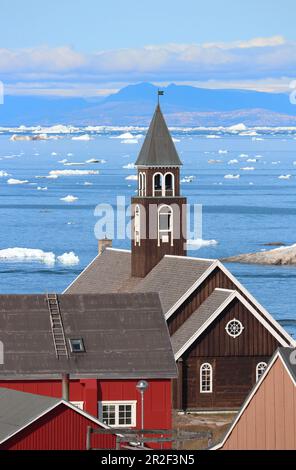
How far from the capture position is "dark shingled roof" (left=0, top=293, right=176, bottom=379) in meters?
36.6

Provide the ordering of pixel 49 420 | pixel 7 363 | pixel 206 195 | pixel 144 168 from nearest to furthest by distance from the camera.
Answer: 1. pixel 49 420
2. pixel 7 363
3. pixel 144 168
4. pixel 206 195

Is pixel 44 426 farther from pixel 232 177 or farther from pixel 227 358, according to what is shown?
pixel 232 177

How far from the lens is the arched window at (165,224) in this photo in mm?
48688

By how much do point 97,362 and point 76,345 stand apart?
637mm

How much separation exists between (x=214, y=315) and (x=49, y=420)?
1542 cm

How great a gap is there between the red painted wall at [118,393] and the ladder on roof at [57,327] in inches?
28.5

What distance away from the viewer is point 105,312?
124ft

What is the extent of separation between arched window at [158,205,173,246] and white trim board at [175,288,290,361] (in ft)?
18.8

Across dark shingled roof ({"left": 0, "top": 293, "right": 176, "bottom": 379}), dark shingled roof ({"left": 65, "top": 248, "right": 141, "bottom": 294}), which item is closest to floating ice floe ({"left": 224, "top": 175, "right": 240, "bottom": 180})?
dark shingled roof ({"left": 65, "top": 248, "right": 141, "bottom": 294})

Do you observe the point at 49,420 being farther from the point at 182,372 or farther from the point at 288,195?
the point at 288,195

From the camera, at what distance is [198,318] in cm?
4338

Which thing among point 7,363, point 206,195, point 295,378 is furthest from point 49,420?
point 206,195

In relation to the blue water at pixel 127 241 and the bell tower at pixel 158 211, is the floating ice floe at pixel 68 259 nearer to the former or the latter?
the blue water at pixel 127 241
